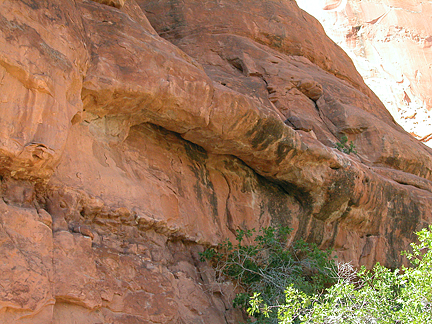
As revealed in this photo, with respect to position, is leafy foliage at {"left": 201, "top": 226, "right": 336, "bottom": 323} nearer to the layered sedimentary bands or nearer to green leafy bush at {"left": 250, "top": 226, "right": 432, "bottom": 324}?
the layered sedimentary bands

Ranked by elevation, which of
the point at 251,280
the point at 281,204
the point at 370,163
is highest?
the point at 370,163

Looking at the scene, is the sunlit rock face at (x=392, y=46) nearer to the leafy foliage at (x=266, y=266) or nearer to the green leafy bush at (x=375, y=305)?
the leafy foliage at (x=266, y=266)

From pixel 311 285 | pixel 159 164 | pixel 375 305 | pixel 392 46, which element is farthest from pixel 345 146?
pixel 392 46

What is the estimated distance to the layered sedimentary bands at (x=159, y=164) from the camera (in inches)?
190

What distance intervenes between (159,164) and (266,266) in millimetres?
2386

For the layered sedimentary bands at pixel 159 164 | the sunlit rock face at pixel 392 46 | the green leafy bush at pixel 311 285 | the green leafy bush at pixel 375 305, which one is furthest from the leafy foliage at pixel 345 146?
the sunlit rock face at pixel 392 46

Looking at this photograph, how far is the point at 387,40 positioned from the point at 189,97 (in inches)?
979

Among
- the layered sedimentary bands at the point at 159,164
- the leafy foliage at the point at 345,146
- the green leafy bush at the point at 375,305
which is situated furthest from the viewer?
the leafy foliage at the point at 345,146

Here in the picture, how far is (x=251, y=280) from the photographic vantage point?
753 cm

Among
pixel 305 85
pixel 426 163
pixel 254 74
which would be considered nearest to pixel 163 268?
pixel 254 74

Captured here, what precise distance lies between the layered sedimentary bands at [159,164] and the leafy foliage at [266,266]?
Result: 26 centimetres

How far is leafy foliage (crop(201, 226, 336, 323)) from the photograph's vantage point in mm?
7082

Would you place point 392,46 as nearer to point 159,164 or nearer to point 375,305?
point 159,164

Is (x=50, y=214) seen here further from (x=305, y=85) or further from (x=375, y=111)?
(x=375, y=111)
